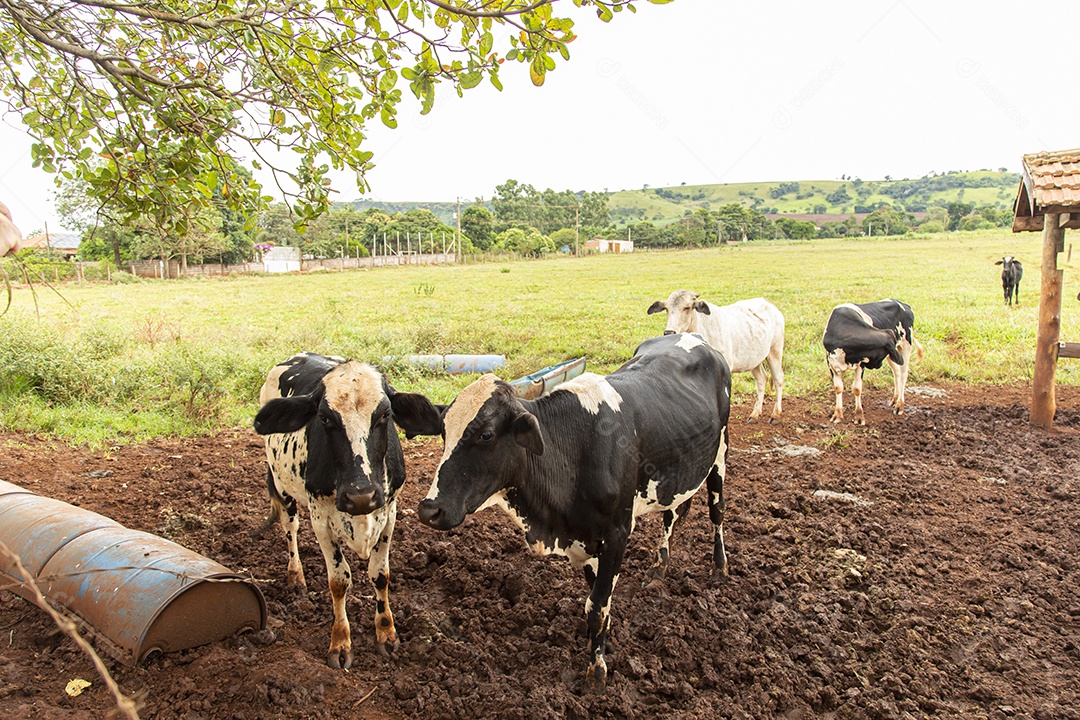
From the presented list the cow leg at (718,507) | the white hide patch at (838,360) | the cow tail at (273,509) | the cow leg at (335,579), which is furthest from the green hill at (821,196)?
the cow leg at (335,579)

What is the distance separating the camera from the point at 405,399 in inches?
163

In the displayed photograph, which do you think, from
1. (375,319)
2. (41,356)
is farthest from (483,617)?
(375,319)

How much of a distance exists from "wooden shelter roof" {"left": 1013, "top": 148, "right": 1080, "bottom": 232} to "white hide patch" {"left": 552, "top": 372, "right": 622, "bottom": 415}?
646cm

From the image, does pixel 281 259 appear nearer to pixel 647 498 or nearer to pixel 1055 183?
pixel 1055 183

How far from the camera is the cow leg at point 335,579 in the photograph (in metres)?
4.00

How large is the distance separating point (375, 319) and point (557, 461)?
642 inches

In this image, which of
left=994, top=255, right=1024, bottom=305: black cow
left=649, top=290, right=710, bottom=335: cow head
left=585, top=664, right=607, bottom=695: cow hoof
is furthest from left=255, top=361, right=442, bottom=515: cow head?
left=994, top=255, right=1024, bottom=305: black cow

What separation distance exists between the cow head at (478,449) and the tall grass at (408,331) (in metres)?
6.15

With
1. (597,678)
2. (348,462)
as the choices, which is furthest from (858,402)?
(348,462)

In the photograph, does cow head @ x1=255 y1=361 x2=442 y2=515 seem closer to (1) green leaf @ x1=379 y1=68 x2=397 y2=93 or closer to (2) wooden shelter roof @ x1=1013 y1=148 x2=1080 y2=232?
(1) green leaf @ x1=379 y1=68 x2=397 y2=93

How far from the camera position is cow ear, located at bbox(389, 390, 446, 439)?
415 cm

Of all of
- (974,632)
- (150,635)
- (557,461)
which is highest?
(557,461)

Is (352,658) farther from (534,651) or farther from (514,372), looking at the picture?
(514,372)

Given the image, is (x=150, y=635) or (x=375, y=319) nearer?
(x=150, y=635)
